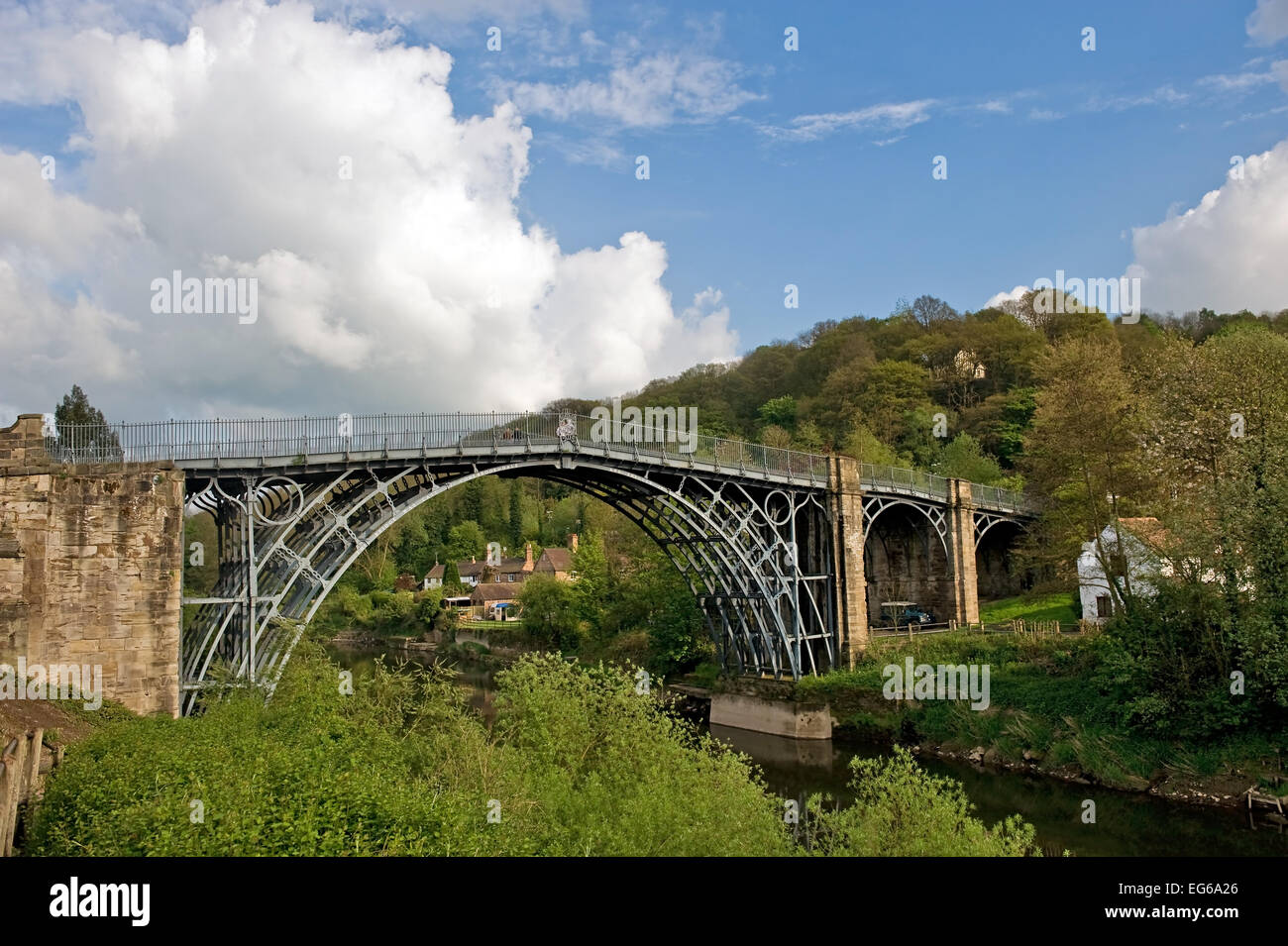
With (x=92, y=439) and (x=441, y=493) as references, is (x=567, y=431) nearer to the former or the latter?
(x=441, y=493)

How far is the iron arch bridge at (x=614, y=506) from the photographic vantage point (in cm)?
2025

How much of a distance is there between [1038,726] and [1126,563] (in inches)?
211

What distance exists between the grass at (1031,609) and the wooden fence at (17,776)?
109ft

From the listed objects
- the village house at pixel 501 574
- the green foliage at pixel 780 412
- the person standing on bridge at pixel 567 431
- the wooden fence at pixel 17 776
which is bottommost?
the wooden fence at pixel 17 776

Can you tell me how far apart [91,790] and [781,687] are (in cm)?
2551

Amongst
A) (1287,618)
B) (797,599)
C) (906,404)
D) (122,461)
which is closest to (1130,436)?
(1287,618)

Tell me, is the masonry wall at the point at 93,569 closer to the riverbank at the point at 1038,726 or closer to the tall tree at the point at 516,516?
the riverbank at the point at 1038,726

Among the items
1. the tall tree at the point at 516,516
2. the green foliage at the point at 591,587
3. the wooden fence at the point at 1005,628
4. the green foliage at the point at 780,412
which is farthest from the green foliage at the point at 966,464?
the tall tree at the point at 516,516

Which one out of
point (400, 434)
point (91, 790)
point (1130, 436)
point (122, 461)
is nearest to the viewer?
point (91, 790)

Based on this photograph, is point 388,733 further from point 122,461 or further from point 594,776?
point 122,461

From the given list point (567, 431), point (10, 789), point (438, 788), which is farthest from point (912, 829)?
point (567, 431)

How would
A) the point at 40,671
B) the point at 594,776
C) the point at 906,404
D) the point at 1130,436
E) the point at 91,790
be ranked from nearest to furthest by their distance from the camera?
1. the point at 91,790
2. the point at 594,776
3. the point at 40,671
4. the point at 1130,436
5. the point at 906,404
